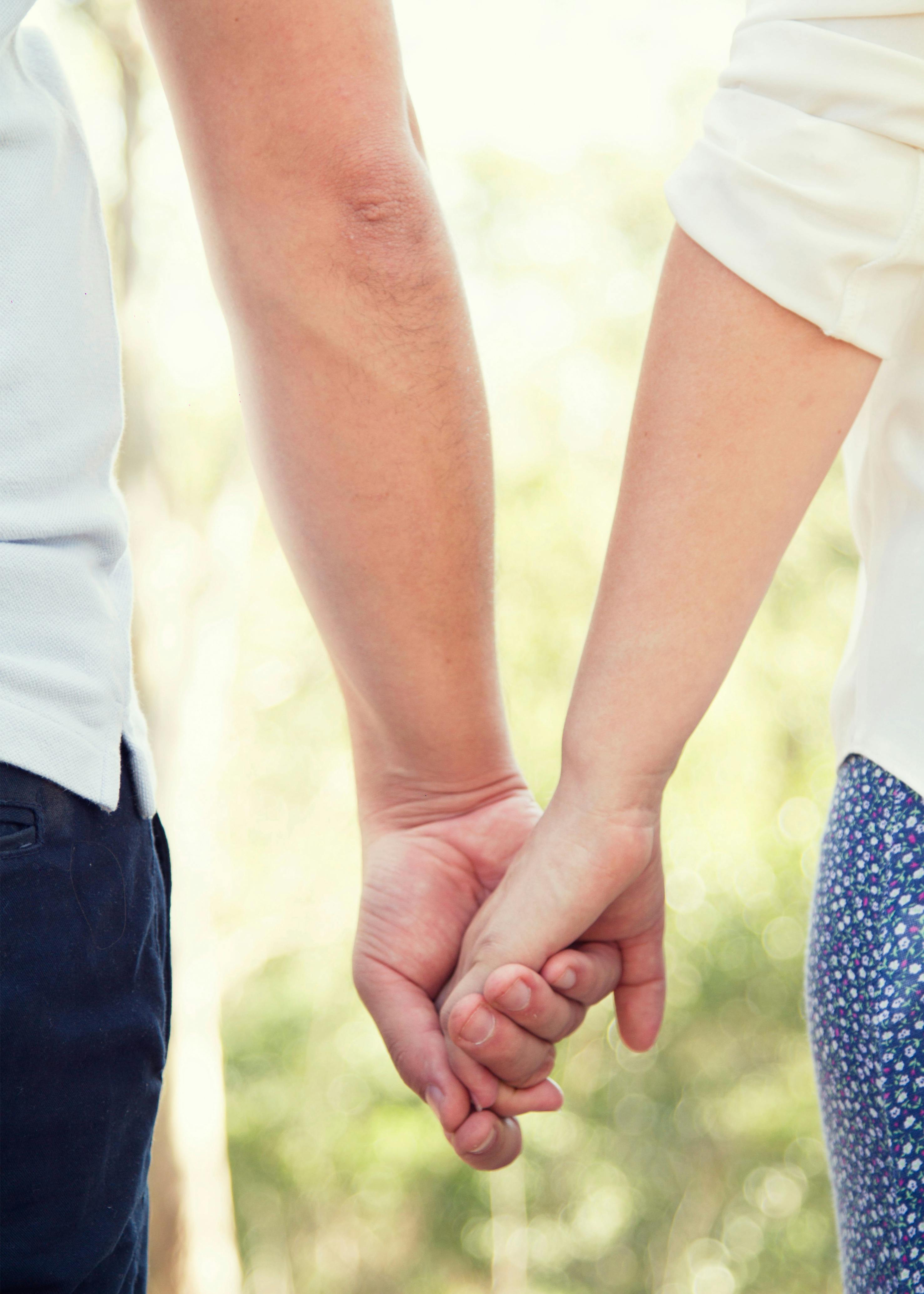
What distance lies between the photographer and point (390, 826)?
49.2 inches

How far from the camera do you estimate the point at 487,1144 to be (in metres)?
1.13

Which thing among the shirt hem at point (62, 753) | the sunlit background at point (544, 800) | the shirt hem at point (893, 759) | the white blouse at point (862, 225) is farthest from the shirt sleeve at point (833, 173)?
the sunlit background at point (544, 800)

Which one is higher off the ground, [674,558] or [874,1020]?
[674,558]

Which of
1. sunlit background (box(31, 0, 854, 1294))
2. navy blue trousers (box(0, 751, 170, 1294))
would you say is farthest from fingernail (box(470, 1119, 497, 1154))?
sunlit background (box(31, 0, 854, 1294))

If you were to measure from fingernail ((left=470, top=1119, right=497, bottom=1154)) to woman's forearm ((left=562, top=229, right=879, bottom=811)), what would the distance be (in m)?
0.38

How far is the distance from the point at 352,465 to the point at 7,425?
414 mm

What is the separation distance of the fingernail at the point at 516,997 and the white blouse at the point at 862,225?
35 cm

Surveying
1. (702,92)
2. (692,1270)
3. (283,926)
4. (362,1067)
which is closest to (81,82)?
(702,92)

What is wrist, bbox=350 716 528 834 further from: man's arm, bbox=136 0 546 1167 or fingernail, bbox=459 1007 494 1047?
fingernail, bbox=459 1007 494 1047

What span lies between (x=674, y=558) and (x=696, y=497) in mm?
50

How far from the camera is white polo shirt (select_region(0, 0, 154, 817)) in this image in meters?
0.65

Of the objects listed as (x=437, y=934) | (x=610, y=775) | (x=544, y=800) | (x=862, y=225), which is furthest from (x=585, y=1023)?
(x=862, y=225)

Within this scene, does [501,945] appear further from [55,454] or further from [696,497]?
[55,454]

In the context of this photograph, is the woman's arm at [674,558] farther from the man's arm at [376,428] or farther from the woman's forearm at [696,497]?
the man's arm at [376,428]
